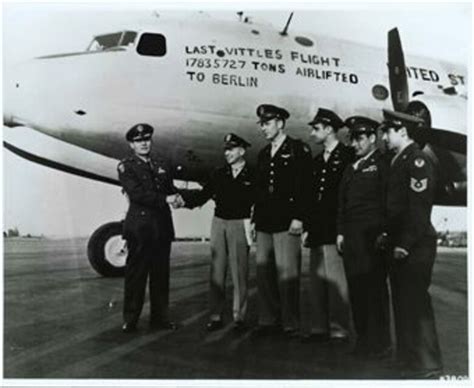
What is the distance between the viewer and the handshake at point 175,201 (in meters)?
4.81

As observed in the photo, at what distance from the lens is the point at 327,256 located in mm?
4715

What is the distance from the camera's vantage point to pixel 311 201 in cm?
474

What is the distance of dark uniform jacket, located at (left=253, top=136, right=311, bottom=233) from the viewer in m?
4.72

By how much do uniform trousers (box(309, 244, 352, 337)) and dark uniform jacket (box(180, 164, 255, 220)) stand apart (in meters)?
0.59

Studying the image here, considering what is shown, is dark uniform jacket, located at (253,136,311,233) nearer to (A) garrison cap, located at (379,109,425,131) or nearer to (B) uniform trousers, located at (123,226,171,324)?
(A) garrison cap, located at (379,109,425,131)

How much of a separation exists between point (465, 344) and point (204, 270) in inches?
76.1

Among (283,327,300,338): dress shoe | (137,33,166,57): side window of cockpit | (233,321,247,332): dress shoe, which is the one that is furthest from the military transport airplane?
(283,327,300,338): dress shoe

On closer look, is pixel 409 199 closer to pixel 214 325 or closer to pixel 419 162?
pixel 419 162

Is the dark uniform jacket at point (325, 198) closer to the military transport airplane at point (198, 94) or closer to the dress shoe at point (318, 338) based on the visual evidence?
the military transport airplane at point (198, 94)

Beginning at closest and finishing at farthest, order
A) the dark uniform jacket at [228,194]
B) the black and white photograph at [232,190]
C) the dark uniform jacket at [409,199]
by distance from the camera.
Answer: the dark uniform jacket at [409,199], the black and white photograph at [232,190], the dark uniform jacket at [228,194]

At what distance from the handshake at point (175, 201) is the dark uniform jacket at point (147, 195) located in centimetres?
3

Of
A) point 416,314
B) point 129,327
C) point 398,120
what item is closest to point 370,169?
point 398,120

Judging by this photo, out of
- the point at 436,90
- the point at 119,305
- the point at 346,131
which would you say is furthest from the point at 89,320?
the point at 436,90

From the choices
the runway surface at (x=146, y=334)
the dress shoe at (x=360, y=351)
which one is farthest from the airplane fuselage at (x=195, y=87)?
the dress shoe at (x=360, y=351)
